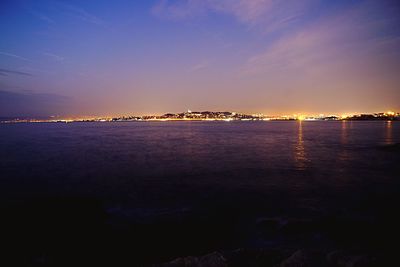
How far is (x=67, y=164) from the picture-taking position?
2439cm

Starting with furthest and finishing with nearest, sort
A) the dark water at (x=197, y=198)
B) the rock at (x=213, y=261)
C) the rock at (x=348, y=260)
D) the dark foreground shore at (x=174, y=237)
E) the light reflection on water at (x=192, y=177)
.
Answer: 1. the light reflection on water at (x=192, y=177)
2. the dark water at (x=197, y=198)
3. the dark foreground shore at (x=174, y=237)
4. the rock at (x=213, y=261)
5. the rock at (x=348, y=260)

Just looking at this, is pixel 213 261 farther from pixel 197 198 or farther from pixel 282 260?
pixel 197 198

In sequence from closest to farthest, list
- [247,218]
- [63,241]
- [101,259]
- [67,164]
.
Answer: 1. [101,259]
2. [63,241]
3. [247,218]
4. [67,164]

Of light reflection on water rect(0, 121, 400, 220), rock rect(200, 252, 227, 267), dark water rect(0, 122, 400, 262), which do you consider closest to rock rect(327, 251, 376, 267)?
rock rect(200, 252, 227, 267)

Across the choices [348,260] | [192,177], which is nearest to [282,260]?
[348,260]

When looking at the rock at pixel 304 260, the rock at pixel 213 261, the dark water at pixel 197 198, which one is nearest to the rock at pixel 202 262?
the rock at pixel 213 261

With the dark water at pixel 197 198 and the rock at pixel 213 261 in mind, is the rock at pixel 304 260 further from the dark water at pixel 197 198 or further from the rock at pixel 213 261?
the dark water at pixel 197 198

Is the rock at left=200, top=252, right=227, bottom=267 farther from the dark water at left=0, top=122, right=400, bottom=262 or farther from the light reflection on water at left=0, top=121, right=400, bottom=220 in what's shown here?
the light reflection on water at left=0, top=121, right=400, bottom=220

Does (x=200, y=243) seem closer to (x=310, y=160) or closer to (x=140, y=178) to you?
(x=140, y=178)

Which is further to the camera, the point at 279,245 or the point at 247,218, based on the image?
the point at 247,218

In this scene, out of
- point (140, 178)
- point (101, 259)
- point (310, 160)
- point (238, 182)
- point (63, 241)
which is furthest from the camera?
point (310, 160)

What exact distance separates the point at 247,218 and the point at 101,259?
20.3 feet

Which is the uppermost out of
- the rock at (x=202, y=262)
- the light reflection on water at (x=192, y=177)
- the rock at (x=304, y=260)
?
the rock at (x=304, y=260)

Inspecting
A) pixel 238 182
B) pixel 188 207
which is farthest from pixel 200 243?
pixel 238 182
